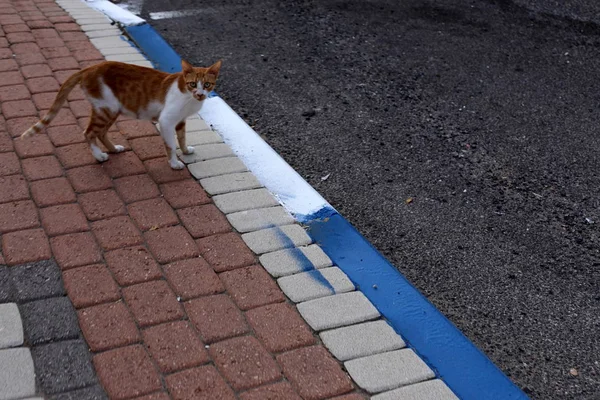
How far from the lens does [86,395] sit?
266 centimetres

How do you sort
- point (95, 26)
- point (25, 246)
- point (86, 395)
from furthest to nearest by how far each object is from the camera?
point (95, 26)
point (25, 246)
point (86, 395)

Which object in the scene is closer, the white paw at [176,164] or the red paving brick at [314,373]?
the red paving brick at [314,373]

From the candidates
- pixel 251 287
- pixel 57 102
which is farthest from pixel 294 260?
pixel 57 102

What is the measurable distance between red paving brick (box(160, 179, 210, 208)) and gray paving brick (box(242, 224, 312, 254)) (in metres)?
0.45

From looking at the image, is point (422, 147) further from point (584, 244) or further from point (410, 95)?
point (584, 244)

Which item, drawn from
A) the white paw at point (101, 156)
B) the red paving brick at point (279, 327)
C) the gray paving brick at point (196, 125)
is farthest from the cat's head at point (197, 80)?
the red paving brick at point (279, 327)

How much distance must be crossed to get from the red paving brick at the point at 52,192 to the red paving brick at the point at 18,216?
0.07 meters

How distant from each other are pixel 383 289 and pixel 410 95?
2603 mm

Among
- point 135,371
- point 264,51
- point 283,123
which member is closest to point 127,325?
point 135,371

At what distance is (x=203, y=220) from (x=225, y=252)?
0.33m

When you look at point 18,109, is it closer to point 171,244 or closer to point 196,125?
point 196,125

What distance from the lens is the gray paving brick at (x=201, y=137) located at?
4.61 meters

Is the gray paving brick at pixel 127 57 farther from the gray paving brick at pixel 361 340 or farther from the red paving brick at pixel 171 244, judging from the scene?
the gray paving brick at pixel 361 340

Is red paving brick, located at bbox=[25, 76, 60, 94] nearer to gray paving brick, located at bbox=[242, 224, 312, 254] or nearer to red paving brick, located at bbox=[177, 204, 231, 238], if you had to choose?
red paving brick, located at bbox=[177, 204, 231, 238]
